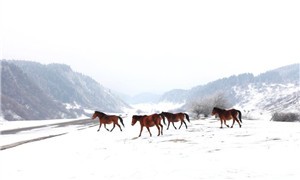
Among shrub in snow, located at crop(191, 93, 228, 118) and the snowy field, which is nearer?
the snowy field

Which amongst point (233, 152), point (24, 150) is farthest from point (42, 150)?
point (233, 152)

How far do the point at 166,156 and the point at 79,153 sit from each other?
16.6ft

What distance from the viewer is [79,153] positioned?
57.2 feet

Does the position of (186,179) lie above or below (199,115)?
below

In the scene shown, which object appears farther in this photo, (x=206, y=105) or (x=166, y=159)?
(x=206, y=105)

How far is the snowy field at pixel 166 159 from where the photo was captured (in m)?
11.5

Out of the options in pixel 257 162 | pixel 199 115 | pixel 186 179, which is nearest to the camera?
pixel 186 179

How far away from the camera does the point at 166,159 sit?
13945mm

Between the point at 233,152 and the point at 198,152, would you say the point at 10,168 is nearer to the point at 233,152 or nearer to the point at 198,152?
the point at 198,152

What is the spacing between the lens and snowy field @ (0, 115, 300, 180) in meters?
11.5

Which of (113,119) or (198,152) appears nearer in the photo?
(198,152)

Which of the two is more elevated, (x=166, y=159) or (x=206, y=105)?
(x=206, y=105)

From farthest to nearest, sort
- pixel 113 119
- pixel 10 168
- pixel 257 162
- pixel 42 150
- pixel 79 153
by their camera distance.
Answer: pixel 113 119
pixel 42 150
pixel 79 153
pixel 10 168
pixel 257 162

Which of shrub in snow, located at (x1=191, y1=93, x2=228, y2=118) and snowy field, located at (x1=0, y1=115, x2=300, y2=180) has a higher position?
shrub in snow, located at (x1=191, y1=93, x2=228, y2=118)
